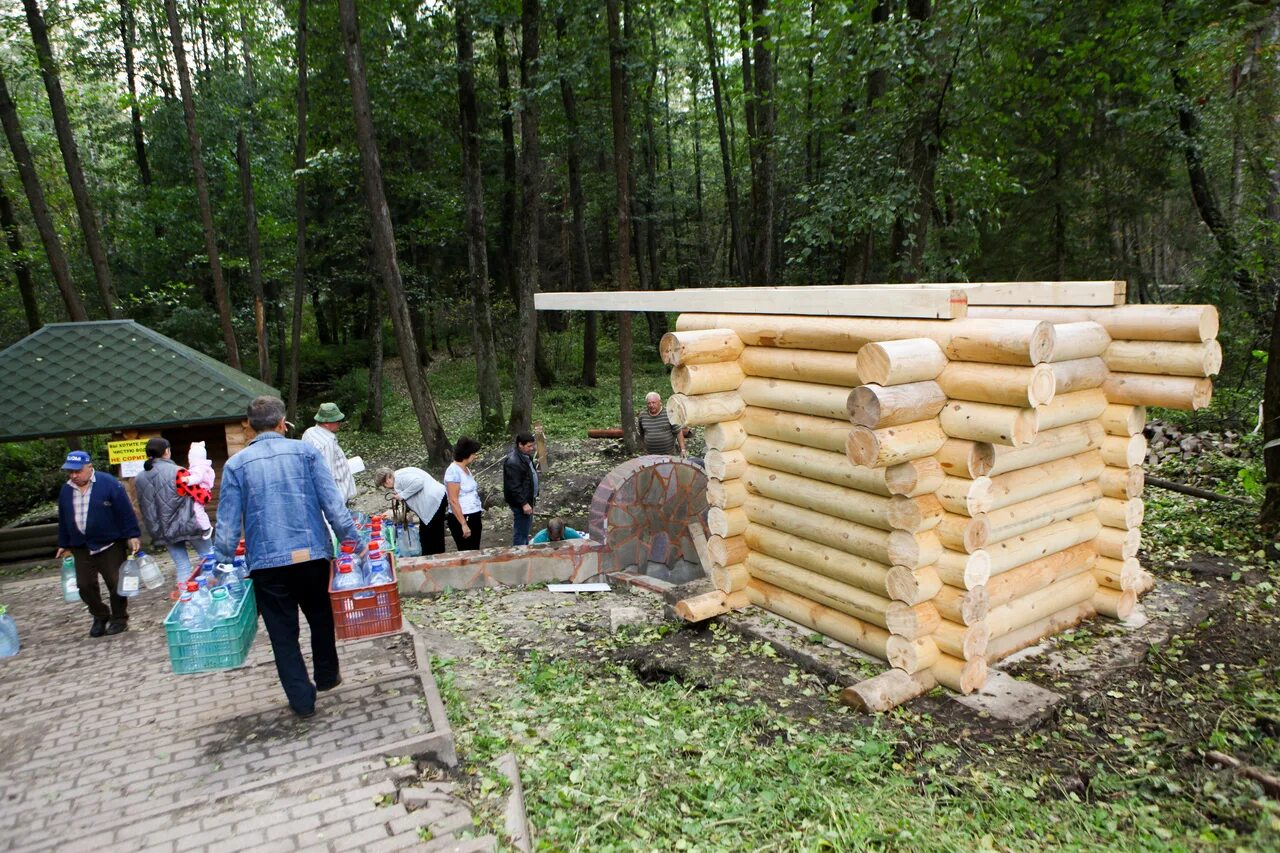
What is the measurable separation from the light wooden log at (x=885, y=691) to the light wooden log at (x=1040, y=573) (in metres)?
0.82

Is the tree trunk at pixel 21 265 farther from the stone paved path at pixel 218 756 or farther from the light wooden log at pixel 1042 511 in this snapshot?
the light wooden log at pixel 1042 511

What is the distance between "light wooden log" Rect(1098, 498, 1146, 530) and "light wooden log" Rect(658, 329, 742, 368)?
3.17m

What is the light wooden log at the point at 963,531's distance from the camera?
5188 millimetres

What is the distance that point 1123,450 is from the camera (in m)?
6.16

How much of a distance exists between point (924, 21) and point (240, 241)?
748 inches

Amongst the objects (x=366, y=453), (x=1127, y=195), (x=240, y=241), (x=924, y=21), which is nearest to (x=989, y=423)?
(x=924, y=21)

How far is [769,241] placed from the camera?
15023mm

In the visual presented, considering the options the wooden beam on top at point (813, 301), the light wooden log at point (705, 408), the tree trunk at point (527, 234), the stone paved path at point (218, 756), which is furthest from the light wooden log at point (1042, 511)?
the tree trunk at point (527, 234)

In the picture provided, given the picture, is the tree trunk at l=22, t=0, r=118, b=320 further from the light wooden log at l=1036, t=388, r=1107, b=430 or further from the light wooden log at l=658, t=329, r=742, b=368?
the light wooden log at l=1036, t=388, r=1107, b=430

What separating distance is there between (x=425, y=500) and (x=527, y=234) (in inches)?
342

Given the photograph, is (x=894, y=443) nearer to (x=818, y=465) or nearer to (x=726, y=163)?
(x=818, y=465)

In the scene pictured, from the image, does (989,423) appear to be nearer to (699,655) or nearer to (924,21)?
(699,655)

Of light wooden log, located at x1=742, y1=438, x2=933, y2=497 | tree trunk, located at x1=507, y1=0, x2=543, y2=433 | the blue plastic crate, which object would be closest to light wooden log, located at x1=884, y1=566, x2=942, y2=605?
light wooden log, located at x1=742, y1=438, x2=933, y2=497

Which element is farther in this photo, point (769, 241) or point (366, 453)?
point (366, 453)
